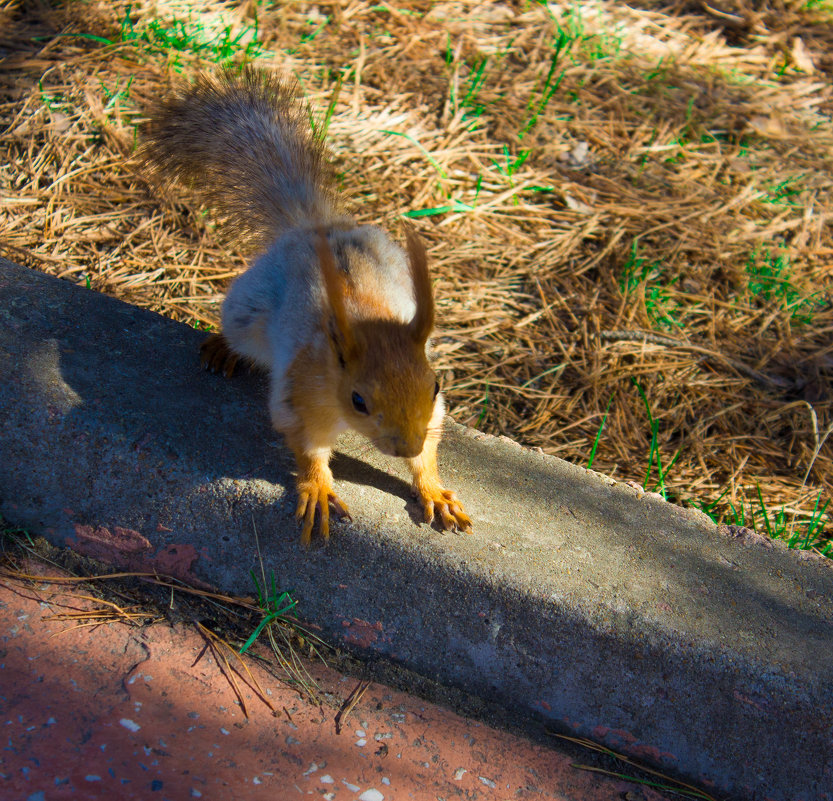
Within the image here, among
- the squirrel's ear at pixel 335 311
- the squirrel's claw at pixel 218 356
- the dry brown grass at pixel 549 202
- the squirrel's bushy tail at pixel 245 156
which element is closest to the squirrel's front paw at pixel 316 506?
the squirrel's ear at pixel 335 311

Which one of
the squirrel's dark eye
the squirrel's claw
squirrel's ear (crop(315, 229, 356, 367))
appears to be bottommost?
the squirrel's claw

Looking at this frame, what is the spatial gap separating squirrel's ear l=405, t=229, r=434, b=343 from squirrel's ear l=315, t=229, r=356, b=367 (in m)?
0.13

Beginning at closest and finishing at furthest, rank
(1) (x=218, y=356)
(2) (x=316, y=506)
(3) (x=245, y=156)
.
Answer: (2) (x=316, y=506) → (1) (x=218, y=356) → (3) (x=245, y=156)

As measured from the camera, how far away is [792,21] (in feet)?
11.9

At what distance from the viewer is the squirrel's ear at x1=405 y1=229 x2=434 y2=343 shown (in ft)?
4.48

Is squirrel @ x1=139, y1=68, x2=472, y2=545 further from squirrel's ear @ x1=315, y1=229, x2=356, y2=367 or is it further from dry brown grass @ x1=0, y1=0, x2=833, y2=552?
dry brown grass @ x1=0, y1=0, x2=833, y2=552

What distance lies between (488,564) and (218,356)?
0.87 metres

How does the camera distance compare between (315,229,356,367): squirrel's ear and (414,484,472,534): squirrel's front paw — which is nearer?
(315,229,356,367): squirrel's ear

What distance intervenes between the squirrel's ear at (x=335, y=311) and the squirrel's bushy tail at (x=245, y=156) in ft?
2.23

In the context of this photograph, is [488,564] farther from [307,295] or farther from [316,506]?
[307,295]

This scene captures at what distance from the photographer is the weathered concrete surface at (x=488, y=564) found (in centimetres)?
142

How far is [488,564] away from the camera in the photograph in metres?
1.50

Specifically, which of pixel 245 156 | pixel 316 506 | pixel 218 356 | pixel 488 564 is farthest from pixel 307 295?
pixel 488 564

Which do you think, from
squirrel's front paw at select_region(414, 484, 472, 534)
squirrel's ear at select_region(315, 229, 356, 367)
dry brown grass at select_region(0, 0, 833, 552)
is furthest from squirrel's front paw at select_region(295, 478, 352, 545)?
dry brown grass at select_region(0, 0, 833, 552)
